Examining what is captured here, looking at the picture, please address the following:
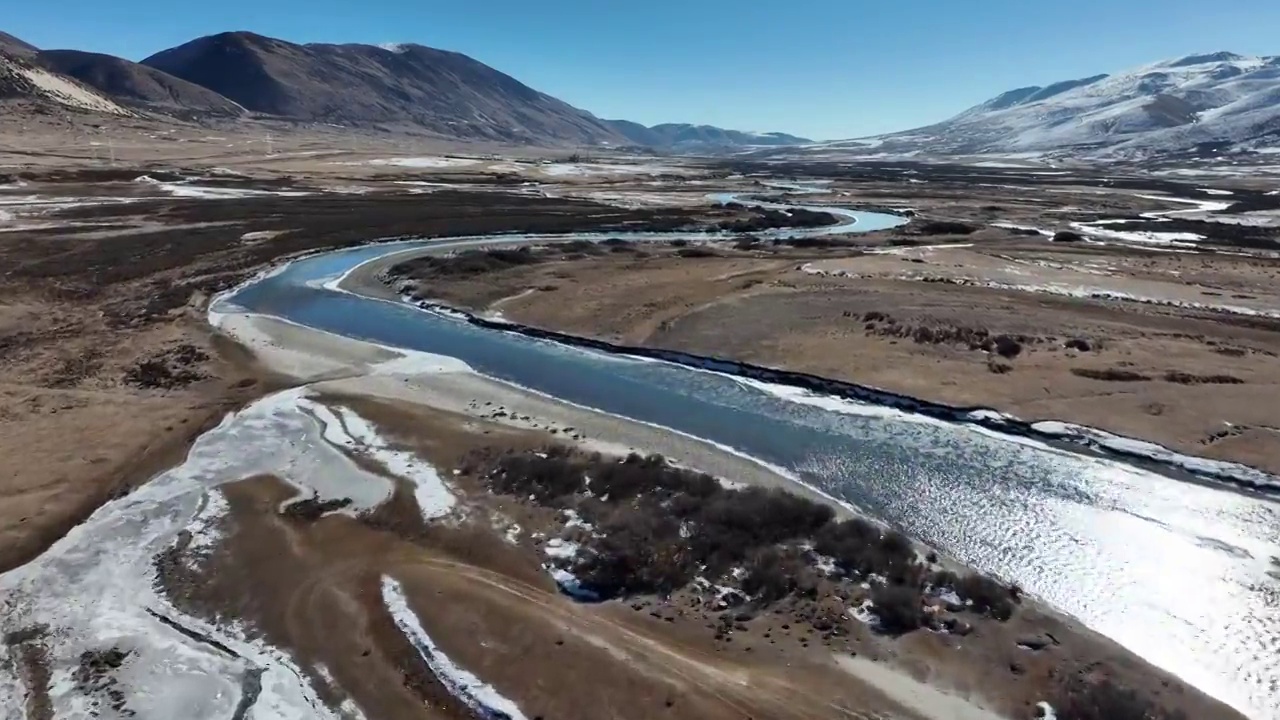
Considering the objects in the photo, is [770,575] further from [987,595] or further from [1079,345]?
[1079,345]

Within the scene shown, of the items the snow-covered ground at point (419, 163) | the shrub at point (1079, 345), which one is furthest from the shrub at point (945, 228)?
the snow-covered ground at point (419, 163)

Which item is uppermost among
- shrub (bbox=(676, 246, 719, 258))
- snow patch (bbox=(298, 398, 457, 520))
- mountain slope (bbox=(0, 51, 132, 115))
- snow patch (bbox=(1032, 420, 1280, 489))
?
mountain slope (bbox=(0, 51, 132, 115))

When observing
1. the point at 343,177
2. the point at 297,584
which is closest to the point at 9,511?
the point at 297,584

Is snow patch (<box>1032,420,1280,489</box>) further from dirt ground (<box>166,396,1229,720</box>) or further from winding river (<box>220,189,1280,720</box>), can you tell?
dirt ground (<box>166,396,1229,720</box>)

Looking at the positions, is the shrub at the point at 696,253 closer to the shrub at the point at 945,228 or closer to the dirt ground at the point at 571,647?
the shrub at the point at 945,228

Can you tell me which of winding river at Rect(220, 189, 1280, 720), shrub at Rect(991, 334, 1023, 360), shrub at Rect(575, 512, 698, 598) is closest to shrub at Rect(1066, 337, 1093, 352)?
shrub at Rect(991, 334, 1023, 360)

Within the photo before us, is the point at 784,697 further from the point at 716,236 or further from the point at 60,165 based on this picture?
the point at 60,165
